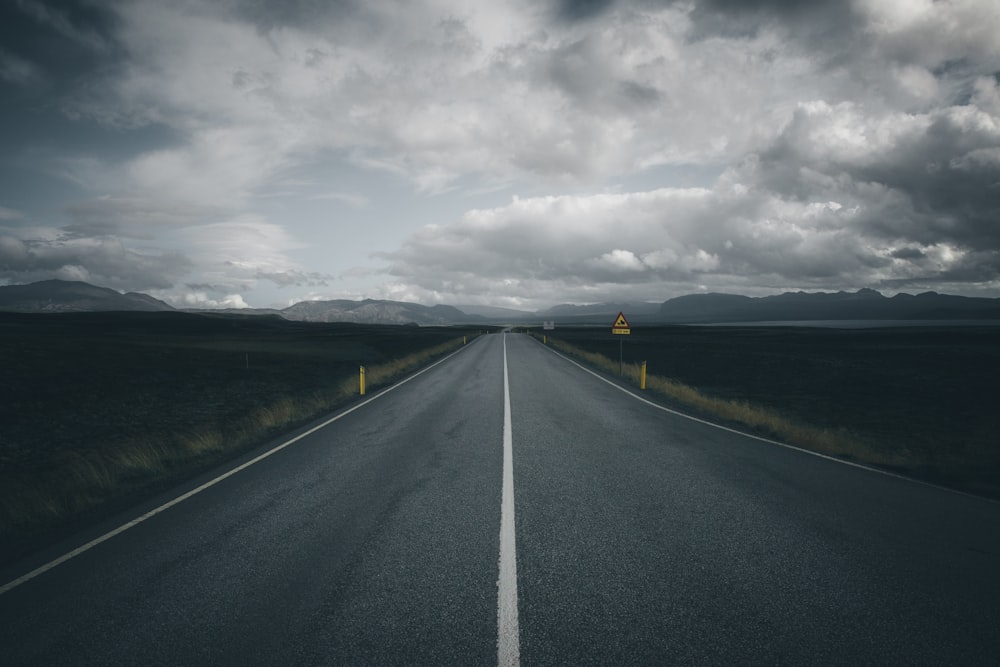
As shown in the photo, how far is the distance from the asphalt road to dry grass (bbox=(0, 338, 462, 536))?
4.22 feet

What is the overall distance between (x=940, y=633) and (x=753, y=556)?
135cm

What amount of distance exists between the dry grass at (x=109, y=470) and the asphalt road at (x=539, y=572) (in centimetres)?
129

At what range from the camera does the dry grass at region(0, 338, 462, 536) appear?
5695 millimetres

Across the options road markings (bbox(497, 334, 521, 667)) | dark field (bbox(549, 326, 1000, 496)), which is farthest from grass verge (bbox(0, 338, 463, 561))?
dark field (bbox(549, 326, 1000, 496))

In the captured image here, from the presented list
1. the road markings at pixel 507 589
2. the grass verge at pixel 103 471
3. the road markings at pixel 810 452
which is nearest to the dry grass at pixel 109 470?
the grass verge at pixel 103 471

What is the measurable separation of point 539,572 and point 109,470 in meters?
7.75

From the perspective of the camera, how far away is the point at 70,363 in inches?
912

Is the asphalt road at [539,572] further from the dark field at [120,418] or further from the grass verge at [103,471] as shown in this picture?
the dark field at [120,418]

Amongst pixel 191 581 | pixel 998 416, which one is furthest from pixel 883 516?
pixel 998 416

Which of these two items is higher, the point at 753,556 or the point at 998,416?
the point at 753,556

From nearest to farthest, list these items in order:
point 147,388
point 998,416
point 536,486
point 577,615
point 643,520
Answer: point 577,615 < point 643,520 < point 536,486 < point 998,416 < point 147,388

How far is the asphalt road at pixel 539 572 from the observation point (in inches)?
122

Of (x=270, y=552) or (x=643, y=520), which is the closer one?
(x=270, y=552)

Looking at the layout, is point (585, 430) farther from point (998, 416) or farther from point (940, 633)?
point (998, 416)
